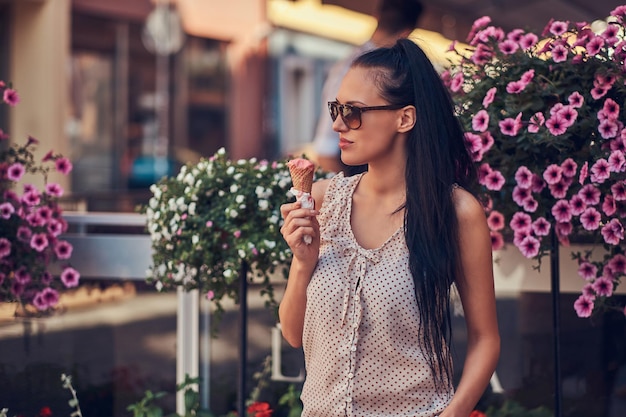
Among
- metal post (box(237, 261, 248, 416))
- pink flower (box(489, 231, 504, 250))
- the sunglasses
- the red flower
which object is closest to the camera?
the sunglasses

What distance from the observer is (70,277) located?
4.04m

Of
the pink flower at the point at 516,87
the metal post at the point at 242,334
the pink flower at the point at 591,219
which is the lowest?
the metal post at the point at 242,334

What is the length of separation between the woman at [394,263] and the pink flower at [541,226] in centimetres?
88

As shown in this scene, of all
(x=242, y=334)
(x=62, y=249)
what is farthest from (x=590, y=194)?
(x=62, y=249)

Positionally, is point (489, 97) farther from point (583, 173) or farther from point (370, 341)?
point (370, 341)

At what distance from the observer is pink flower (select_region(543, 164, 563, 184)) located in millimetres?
3256

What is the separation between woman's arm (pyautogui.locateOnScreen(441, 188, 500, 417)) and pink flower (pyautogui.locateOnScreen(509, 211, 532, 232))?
3.11 ft

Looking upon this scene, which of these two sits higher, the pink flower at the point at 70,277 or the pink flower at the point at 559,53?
the pink flower at the point at 559,53

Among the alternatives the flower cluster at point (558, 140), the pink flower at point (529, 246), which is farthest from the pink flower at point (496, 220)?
the pink flower at point (529, 246)

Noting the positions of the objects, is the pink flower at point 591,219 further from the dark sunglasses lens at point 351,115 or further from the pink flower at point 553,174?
the dark sunglasses lens at point 351,115

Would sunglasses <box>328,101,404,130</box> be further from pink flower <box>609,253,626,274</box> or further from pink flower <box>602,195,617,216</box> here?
pink flower <box>609,253,626,274</box>

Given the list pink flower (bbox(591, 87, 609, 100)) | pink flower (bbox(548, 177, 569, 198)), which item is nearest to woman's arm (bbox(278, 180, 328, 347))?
pink flower (bbox(548, 177, 569, 198))

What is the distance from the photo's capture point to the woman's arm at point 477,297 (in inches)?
94.7

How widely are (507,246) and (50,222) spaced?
5.88 ft
